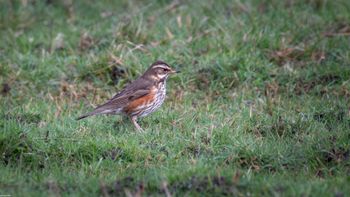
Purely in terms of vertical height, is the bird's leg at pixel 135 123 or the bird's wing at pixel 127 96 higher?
the bird's wing at pixel 127 96

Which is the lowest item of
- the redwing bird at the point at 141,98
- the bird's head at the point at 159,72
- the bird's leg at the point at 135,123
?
the bird's leg at the point at 135,123

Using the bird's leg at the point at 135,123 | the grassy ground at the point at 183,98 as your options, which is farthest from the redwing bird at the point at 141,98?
the grassy ground at the point at 183,98

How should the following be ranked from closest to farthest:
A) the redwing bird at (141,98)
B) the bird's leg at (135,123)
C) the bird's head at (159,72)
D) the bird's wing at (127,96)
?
the bird's leg at (135,123) → the bird's wing at (127,96) → the redwing bird at (141,98) → the bird's head at (159,72)

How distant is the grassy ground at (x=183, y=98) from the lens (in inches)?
324

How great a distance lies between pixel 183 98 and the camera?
11.8 m

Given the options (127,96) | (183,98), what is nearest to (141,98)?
(127,96)

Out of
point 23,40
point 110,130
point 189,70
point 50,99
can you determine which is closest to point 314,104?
point 189,70

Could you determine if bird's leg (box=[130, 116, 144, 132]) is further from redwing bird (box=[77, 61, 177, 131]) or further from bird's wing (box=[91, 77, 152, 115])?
bird's wing (box=[91, 77, 152, 115])

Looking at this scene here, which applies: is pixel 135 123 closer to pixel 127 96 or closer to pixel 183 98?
pixel 127 96

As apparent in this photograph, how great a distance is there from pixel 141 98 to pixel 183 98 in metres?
1.05

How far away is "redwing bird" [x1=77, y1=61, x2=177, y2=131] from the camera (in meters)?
10.9

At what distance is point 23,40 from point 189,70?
11.5 ft

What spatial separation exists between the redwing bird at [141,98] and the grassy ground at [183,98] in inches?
9.7

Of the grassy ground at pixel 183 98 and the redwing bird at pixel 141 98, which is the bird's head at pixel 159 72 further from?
the grassy ground at pixel 183 98
